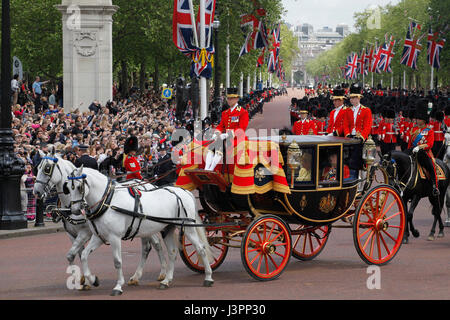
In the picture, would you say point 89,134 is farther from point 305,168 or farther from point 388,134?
point 305,168

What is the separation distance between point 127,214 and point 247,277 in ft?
6.36

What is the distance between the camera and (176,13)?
88.9ft

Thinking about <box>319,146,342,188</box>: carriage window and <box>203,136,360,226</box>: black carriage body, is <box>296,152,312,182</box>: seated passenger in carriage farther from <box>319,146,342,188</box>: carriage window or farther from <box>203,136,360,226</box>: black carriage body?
<box>319,146,342,188</box>: carriage window

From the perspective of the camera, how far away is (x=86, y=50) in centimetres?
3056

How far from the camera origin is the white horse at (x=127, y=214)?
9.29 metres

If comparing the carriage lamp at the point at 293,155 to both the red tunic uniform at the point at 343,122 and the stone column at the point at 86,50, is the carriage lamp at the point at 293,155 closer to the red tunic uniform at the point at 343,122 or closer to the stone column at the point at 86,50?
the red tunic uniform at the point at 343,122

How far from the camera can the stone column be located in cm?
3008

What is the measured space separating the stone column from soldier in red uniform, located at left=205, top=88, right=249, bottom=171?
19.8 m

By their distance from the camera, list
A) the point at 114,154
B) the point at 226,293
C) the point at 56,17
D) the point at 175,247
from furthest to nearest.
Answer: the point at 56,17 → the point at 114,154 → the point at 175,247 → the point at 226,293

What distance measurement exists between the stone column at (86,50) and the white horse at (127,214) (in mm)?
20995

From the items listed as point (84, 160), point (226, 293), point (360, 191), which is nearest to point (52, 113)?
point (84, 160)

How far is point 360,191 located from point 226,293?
3216 mm

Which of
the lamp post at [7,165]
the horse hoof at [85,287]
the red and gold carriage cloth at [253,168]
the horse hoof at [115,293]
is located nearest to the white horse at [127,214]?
the horse hoof at [115,293]

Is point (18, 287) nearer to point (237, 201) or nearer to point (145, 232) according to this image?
point (145, 232)
